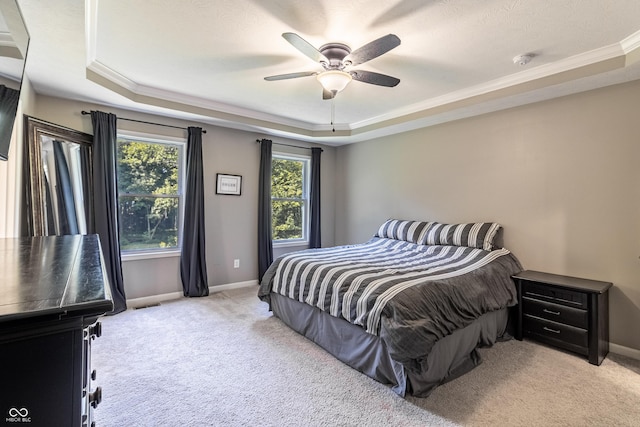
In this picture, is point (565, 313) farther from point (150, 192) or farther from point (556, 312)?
point (150, 192)

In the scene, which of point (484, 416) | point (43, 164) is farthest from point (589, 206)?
point (43, 164)

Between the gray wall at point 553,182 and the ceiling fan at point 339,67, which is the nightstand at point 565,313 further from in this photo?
the ceiling fan at point 339,67

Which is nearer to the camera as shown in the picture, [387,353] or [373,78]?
[387,353]

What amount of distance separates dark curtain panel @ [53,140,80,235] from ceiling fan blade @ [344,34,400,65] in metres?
3.03

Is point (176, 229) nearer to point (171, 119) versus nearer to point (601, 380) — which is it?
point (171, 119)

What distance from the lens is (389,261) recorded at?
3260 mm

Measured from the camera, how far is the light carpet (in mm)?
1891

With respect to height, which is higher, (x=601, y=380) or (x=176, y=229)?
(x=176, y=229)

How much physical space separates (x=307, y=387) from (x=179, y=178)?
10.6ft

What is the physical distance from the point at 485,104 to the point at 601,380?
8.67 ft

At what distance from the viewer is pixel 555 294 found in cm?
279

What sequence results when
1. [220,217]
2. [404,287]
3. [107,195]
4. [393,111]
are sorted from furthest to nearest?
1. [220,217]
2. [393,111]
3. [107,195]
4. [404,287]

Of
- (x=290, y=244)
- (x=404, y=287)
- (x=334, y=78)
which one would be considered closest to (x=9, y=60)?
(x=334, y=78)

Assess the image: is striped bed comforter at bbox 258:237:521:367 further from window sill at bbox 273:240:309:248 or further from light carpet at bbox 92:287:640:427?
window sill at bbox 273:240:309:248
